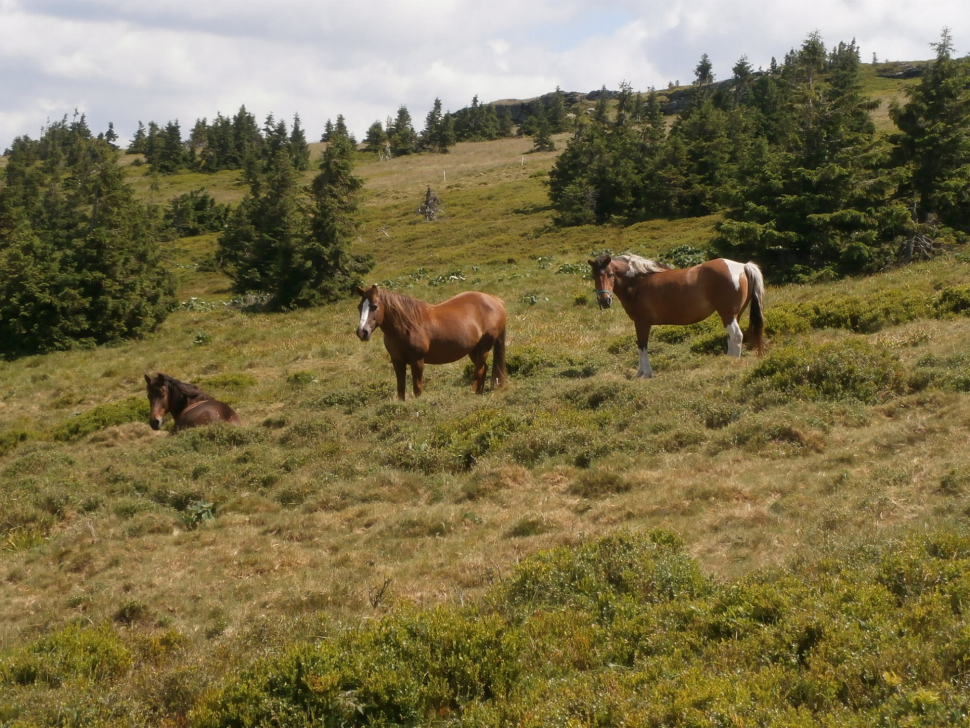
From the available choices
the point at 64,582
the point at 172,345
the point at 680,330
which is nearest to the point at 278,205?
the point at 172,345

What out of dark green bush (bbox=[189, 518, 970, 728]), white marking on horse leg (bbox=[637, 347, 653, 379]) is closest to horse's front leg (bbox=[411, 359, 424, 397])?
white marking on horse leg (bbox=[637, 347, 653, 379])

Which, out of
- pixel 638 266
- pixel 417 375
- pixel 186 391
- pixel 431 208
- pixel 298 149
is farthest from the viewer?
pixel 298 149

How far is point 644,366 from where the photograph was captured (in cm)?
1382

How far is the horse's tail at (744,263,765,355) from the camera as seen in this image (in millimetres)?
13875

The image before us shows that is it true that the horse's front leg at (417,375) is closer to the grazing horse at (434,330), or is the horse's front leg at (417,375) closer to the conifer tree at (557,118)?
the grazing horse at (434,330)

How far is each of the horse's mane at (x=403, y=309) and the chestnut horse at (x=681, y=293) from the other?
3.10 meters

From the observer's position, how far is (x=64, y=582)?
806 centimetres

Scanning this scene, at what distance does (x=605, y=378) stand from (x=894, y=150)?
1968 cm

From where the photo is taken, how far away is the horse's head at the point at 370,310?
42.8 feet

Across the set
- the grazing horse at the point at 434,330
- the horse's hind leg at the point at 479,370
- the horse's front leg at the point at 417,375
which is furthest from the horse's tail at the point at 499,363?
the horse's front leg at the point at 417,375

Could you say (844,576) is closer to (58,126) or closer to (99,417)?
(99,417)

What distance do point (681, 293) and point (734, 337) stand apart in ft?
3.84

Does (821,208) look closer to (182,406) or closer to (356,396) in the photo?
(356,396)

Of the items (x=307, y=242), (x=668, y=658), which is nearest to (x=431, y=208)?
(x=307, y=242)
